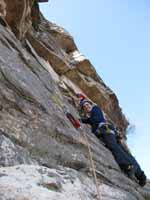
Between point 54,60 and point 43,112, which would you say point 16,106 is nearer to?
point 43,112

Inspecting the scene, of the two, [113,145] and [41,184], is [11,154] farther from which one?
[113,145]

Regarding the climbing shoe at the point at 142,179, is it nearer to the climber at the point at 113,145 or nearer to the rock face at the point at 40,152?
the climber at the point at 113,145

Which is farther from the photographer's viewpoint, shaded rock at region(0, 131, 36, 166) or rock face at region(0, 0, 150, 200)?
shaded rock at region(0, 131, 36, 166)

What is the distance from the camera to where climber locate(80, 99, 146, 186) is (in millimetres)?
10070

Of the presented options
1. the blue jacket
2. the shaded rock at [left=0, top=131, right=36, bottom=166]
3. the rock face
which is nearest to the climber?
the blue jacket

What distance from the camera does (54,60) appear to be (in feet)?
62.9

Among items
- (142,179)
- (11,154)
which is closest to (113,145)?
(142,179)

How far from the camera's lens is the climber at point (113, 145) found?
1007 centimetres

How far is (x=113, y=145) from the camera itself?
10742mm

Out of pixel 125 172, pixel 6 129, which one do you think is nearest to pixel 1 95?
pixel 6 129

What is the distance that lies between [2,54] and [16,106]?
224 cm

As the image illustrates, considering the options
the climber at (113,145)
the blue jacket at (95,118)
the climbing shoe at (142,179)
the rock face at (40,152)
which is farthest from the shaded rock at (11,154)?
the blue jacket at (95,118)

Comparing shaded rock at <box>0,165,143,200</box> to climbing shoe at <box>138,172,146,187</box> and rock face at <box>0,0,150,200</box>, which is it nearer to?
rock face at <box>0,0,150,200</box>

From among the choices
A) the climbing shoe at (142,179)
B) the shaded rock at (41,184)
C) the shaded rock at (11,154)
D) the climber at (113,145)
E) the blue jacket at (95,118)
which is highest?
the blue jacket at (95,118)
